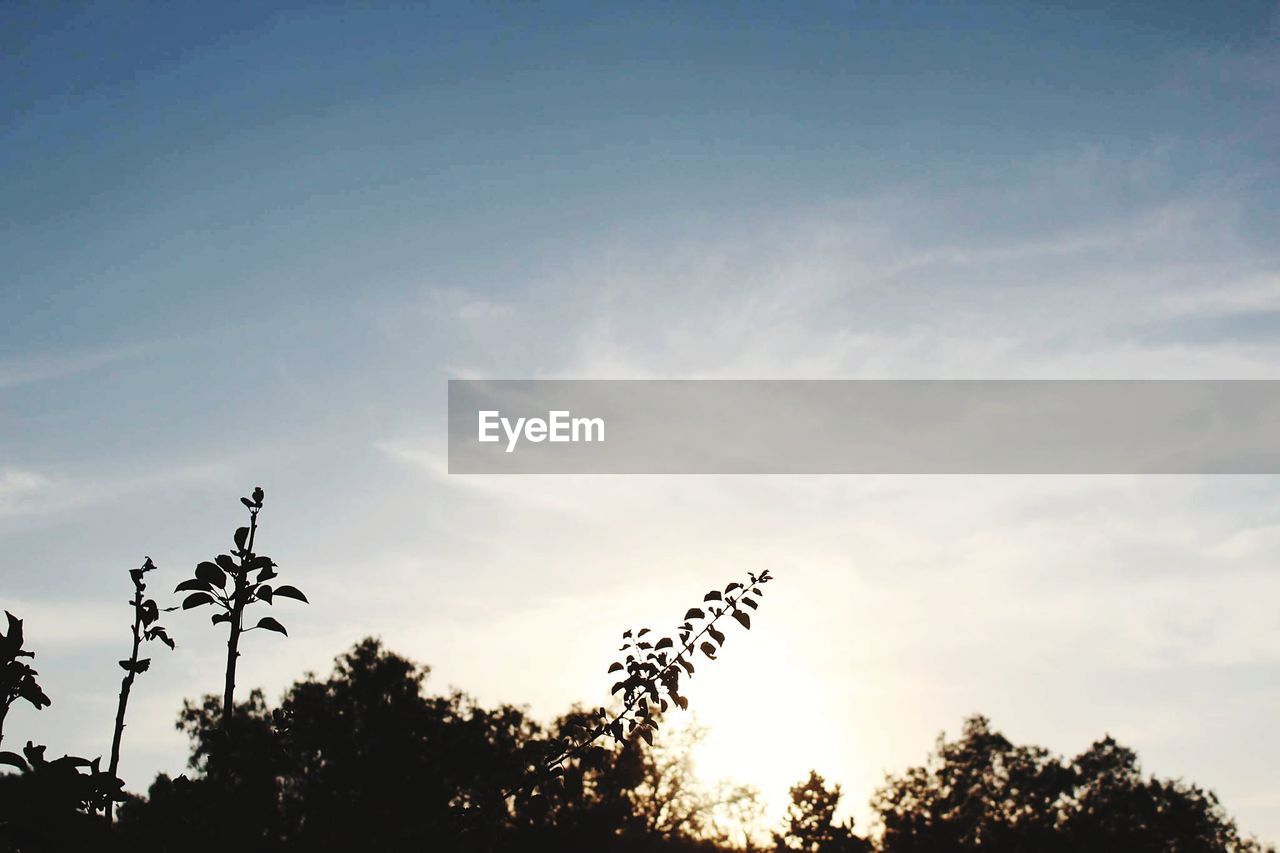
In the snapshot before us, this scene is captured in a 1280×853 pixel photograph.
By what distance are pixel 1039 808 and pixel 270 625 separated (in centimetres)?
9617

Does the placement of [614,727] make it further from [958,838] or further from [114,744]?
[958,838]

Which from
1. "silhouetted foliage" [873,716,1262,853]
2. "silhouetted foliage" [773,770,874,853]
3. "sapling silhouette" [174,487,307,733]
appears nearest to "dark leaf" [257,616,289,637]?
"sapling silhouette" [174,487,307,733]

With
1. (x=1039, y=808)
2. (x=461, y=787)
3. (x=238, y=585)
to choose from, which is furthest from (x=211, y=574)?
(x=1039, y=808)

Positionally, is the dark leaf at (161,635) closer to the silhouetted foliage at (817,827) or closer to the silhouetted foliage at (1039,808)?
the silhouetted foliage at (817,827)

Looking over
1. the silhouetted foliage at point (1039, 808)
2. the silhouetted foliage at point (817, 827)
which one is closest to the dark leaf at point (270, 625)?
the silhouetted foliage at point (817, 827)

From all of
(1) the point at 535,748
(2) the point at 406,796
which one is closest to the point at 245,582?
(1) the point at 535,748

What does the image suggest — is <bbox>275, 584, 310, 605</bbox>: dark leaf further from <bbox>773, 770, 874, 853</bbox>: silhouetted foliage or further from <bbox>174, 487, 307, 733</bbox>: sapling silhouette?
<bbox>773, 770, 874, 853</bbox>: silhouetted foliage

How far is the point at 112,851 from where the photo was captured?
3469 mm

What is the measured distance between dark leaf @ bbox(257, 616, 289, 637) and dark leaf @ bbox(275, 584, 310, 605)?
0.37 ft

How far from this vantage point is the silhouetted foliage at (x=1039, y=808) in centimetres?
7938

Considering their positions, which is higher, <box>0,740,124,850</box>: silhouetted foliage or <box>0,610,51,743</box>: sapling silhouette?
<box>0,610,51,743</box>: sapling silhouette

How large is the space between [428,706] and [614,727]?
5379 centimetres

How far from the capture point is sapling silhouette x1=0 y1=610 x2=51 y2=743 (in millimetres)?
3518

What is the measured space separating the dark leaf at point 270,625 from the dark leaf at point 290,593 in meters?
0.11
